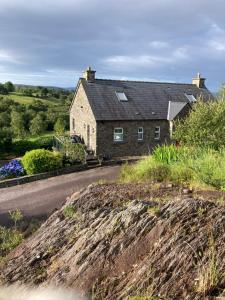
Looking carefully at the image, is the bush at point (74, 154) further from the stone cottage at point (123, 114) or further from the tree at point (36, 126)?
the tree at point (36, 126)

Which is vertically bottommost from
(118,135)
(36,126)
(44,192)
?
(44,192)

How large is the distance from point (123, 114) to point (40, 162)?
413 inches

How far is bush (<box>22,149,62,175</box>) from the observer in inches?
848

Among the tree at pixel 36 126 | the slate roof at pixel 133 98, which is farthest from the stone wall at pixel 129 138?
the tree at pixel 36 126

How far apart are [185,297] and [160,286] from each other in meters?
0.51

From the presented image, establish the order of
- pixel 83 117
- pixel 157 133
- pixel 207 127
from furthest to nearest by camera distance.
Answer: pixel 83 117 < pixel 157 133 < pixel 207 127

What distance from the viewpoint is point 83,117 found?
3206cm

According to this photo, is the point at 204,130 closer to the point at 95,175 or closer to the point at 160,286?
the point at 95,175

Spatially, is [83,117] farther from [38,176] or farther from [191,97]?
[38,176]

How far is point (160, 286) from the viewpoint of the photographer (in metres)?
6.45

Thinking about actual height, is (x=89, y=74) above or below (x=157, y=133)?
above

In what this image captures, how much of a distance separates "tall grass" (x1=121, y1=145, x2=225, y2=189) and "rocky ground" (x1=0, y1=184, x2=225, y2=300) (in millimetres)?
1140

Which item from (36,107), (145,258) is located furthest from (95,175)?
(36,107)

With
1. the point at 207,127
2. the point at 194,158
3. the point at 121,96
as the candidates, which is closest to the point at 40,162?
the point at 207,127
